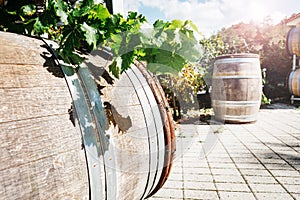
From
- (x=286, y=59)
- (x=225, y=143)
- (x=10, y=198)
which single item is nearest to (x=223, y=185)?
(x=225, y=143)

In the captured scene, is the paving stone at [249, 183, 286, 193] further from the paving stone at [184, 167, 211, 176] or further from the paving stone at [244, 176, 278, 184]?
the paving stone at [184, 167, 211, 176]

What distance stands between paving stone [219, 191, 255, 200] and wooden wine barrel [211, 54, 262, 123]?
2.95 meters

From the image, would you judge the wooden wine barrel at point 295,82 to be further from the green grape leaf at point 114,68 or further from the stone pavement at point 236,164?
the green grape leaf at point 114,68

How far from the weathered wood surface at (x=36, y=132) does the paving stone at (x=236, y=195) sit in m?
1.59

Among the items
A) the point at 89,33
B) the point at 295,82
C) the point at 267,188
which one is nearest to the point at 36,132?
the point at 89,33

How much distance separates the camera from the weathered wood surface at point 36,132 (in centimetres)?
73

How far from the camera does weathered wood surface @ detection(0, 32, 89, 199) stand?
0.73 meters

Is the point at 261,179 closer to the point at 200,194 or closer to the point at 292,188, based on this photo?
the point at 292,188

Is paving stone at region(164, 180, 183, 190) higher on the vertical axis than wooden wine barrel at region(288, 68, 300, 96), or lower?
lower

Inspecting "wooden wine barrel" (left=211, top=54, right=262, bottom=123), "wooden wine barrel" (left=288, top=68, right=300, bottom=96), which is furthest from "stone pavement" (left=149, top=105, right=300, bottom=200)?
"wooden wine barrel" (left=288, top=68, right=300, bottom=96)

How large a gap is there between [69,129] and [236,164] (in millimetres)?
2463

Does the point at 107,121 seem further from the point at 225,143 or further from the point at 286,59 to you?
the point at 286,59

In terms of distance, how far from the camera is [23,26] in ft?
4.09

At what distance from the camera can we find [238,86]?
4.86 metres
